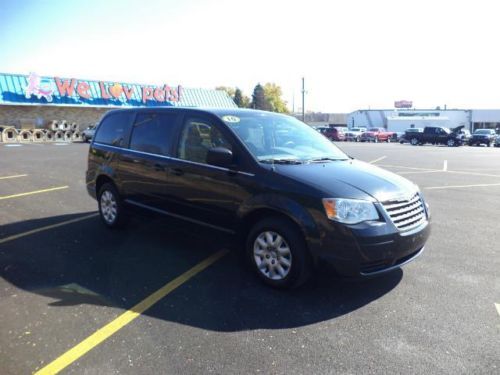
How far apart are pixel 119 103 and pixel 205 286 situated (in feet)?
117

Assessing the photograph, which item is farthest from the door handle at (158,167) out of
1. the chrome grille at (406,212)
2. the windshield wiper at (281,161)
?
the chrome grille at (406,212)

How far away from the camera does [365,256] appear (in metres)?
3.59

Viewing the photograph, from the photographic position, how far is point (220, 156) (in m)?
4.16

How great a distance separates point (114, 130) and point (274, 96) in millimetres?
100590

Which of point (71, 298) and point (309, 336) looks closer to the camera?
point (309, 336)

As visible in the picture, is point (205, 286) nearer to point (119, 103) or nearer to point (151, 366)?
point (151, 366)

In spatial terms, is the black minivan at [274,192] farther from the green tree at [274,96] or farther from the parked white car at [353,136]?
the green tree at [274,96]

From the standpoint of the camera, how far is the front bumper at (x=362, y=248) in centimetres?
357

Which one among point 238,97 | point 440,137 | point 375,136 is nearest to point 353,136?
point 375,136

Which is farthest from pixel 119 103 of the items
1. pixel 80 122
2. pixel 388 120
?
pixel 388 120

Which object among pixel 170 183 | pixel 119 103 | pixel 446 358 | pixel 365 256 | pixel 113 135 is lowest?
pixel 446 358

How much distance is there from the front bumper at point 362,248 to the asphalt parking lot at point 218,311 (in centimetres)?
17

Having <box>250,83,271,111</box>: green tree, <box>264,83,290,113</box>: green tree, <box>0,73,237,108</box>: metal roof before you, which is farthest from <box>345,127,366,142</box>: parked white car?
<box>264,83,290,113</box>: green tree

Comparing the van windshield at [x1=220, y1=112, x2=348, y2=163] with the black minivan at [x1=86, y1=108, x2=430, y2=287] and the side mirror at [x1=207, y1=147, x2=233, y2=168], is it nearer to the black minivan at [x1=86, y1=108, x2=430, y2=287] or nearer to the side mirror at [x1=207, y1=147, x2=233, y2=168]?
the black minivan at [x1=86, y1=108, x2=430, y2=287]
